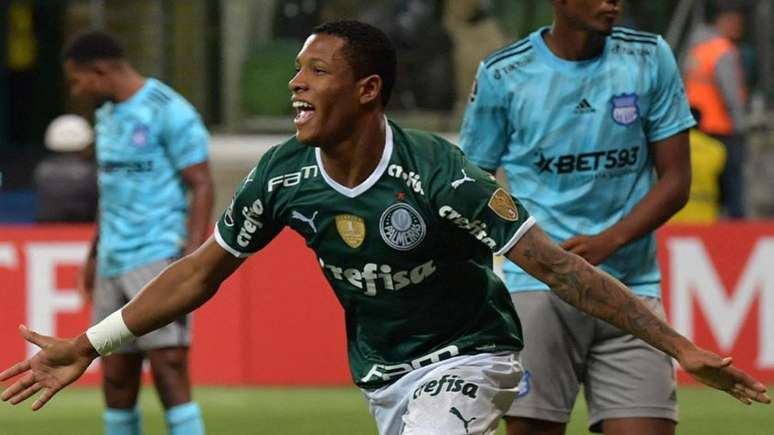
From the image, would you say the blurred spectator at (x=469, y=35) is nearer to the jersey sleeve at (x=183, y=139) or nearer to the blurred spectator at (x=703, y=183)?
the blurred spectator at (x=703, y=183)

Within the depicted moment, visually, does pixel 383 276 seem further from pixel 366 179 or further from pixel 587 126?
pixel 587 126

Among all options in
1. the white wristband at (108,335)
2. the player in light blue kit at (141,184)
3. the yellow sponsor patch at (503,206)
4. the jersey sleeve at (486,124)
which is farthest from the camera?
the player in light blue kit at (141,184)

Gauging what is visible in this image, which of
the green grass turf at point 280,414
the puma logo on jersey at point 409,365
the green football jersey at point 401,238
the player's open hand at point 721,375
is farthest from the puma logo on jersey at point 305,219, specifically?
the green grass turf at point 280,414

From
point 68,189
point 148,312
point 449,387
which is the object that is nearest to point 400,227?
point 449,387

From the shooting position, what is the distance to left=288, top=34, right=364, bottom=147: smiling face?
584cm

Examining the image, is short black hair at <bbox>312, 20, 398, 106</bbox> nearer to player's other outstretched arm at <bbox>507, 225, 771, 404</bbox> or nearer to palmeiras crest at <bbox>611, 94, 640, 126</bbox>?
player's other outstretched arm at <bbox>507, 225, 771, 404</bbox>

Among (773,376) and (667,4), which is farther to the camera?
(667,4)

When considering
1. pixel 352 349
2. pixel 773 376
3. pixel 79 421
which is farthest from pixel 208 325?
pixel 352 349

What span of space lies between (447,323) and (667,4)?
11.1 meters

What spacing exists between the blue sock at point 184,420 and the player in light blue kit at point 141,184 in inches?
0.8

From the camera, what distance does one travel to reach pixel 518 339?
6.19m

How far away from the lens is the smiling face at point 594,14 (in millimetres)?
6773

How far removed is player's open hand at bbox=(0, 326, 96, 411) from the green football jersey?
0.61 meters

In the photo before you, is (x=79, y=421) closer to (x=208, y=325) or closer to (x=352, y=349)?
(x=208, y=325)
